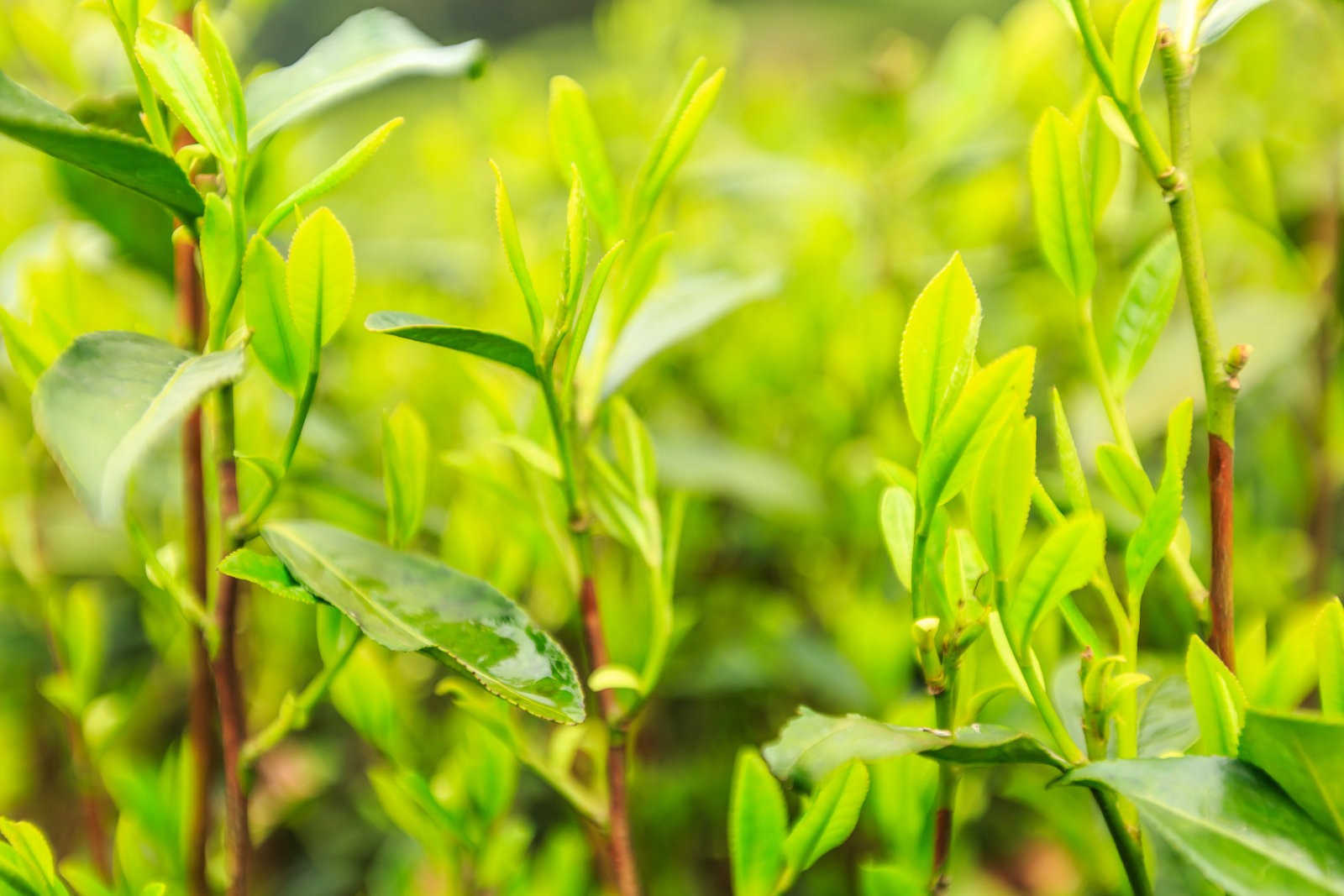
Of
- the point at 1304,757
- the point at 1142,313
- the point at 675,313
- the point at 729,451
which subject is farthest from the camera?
the point at 729,451

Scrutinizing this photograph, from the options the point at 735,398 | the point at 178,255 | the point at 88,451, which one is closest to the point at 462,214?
the point at 735,398

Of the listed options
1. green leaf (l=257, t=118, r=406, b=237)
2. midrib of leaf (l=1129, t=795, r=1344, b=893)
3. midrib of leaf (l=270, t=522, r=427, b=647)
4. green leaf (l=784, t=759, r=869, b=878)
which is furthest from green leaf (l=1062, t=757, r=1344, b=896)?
green leaf (l=257, t=118, r=406, b=237)

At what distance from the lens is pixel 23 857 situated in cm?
38

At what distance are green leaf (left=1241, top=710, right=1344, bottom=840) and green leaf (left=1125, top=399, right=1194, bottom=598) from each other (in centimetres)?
6

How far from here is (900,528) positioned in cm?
39

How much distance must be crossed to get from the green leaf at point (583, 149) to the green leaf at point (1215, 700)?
296 mm

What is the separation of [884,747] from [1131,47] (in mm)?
270

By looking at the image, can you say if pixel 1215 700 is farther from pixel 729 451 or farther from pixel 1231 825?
pixel 729 451

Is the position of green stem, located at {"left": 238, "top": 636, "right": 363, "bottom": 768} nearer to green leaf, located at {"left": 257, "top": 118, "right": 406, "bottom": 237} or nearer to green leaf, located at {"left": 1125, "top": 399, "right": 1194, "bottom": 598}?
green leaf, located at {"left": 257, "top": 118, "right": 406, "bottom": 237}

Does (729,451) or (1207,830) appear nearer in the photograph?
(1207,830)

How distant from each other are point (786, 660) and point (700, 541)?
170mm

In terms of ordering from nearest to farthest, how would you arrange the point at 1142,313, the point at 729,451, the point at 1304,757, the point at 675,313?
the point at 1304,757
the point at 1142,313
the point at 675,313
the point at 729,451

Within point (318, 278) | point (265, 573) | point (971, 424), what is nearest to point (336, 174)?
point (318, 278)

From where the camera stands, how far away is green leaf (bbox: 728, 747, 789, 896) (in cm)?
43
